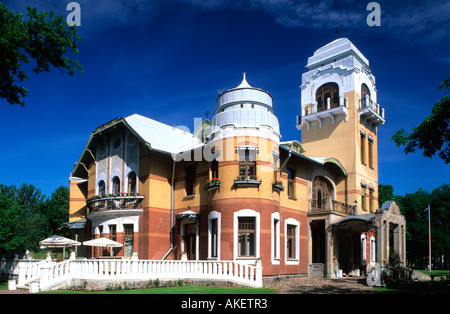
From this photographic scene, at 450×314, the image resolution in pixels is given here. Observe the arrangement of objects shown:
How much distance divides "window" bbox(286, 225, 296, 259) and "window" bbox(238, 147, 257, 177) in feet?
15.5

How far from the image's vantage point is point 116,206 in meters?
25.2

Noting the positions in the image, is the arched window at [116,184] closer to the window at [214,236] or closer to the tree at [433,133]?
the window at [214,236]

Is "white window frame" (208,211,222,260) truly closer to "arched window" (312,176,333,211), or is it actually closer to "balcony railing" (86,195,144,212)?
"balcony railing" (86,195,144,212)

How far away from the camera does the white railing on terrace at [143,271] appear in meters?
17.5

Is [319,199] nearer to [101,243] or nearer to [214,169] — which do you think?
[214,169]

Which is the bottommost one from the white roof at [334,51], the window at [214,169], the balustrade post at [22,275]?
the balustrade post at [22,275]

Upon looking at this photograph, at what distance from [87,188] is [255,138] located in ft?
48.7

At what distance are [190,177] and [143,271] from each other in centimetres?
800

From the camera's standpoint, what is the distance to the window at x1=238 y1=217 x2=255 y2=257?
2156 cm

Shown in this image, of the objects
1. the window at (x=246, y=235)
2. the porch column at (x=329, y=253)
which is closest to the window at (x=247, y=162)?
the window at (x=246, y=235)

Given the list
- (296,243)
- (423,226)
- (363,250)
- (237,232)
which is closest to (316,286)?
(237,232)

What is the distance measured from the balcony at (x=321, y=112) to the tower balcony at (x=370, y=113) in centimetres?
123
